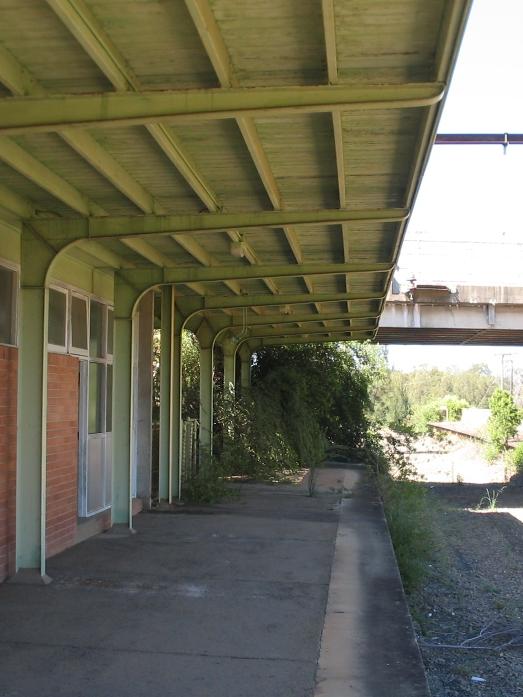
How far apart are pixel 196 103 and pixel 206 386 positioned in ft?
35.7

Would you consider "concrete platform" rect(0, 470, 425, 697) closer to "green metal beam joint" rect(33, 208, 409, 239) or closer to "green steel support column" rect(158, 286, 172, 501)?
"green steel support column" rect(158, 286, 172, 501)

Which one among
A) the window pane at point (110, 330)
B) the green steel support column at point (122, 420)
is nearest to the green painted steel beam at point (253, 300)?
the window pane at point (110, 330)

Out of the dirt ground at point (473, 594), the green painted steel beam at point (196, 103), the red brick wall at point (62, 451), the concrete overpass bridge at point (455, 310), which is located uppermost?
the concrete overpass bridge at point (455, 310)

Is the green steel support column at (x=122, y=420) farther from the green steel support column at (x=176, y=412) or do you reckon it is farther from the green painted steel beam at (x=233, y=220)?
the green painted steel beam at (x=233, y=220)

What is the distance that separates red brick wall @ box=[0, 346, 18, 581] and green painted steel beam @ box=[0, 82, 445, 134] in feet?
9.26

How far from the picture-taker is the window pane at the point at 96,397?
34.6 feet

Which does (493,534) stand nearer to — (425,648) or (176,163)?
(425,648)

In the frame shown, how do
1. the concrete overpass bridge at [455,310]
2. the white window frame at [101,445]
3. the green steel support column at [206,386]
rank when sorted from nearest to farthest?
the white window frame at [101,445]
the green steel support column at [206,386]
the concrete overpass bridge at [455,310]

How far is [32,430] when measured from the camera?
7.39m

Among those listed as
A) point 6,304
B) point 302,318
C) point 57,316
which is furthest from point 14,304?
point 302,318

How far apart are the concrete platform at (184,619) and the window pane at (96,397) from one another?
1.48 meters

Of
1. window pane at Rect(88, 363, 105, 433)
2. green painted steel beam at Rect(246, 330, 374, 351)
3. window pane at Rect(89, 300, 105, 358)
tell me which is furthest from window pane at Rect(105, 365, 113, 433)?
green painted steel beam at Rect(246, 330, 374, 351)

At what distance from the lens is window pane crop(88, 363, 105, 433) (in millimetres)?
10555

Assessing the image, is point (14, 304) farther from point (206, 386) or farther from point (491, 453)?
point (491, 453)
